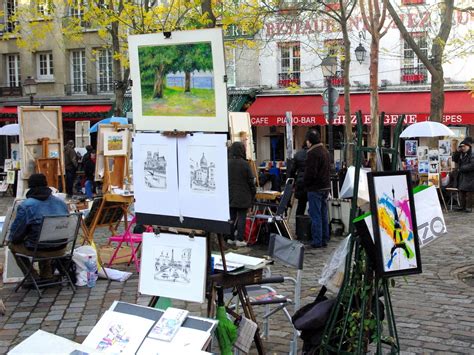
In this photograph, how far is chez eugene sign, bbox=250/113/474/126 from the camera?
21.6 meters

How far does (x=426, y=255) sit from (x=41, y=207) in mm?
5299

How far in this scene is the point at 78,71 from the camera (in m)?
29.1

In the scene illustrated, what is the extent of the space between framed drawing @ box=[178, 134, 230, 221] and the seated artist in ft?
11.2

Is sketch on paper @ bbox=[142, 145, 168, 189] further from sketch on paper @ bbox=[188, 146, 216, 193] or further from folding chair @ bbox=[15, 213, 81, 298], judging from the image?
folding chair @ bbox=[15, 213, 81, 298]

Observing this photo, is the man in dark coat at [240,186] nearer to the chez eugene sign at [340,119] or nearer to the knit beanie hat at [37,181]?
the knit beanie hat at [37,181]

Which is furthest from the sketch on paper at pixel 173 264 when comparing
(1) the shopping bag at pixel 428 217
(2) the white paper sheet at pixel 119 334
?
(1) the shopping bag at pixel 428 217

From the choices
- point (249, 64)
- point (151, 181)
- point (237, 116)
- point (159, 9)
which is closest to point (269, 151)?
point (249, 64)

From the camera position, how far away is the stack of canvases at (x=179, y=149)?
161 inches

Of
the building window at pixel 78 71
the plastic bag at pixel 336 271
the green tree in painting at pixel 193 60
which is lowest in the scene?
the plastic bag at pixel 336 271

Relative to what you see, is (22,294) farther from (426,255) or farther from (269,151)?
(269,151)

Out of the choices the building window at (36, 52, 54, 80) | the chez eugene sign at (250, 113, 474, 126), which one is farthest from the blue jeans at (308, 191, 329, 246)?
the building window at (36, 52, 54, 80)

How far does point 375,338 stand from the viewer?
434 centimetres

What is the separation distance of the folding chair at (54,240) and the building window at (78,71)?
73.2 ft

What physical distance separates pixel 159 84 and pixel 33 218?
3499 millimetres
